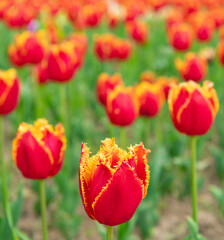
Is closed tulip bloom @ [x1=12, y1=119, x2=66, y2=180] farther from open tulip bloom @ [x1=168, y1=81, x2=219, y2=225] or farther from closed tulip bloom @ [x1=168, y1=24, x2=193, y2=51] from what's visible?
closed tulip bloom @ [x1=168, y1=24, x2=193, y2=51]

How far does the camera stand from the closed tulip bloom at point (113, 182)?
104 cm

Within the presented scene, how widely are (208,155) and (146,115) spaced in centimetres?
114

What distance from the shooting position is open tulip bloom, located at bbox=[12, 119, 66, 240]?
4.83 ft

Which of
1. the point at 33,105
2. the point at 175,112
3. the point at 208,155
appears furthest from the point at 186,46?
the point at 175,112

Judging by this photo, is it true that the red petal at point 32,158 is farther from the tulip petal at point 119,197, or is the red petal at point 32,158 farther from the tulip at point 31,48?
the tulip at point 31,48

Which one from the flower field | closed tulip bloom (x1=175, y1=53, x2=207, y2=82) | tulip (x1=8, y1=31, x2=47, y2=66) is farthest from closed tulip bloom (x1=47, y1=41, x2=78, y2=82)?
closed tulip bloom (x1=175, y1=53, x2=207, y2=82)

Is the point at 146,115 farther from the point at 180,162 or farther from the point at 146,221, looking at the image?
the point at 146,221

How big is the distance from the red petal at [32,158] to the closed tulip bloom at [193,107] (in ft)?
1.73

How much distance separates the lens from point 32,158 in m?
1.46

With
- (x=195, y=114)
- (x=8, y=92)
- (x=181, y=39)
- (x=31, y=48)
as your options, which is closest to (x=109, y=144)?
(x=195, y=114)

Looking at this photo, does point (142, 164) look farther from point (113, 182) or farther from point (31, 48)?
point (31, 48)

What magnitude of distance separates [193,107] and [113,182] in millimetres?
688

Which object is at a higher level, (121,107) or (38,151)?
(38,151)

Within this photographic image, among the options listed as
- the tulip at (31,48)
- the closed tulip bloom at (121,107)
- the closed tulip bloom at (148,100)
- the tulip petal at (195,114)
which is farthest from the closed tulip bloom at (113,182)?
the tulip at (31,48)
